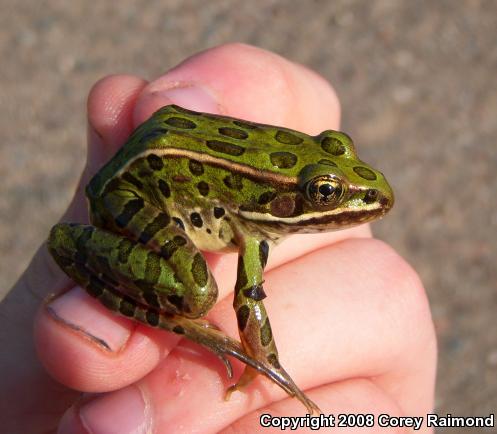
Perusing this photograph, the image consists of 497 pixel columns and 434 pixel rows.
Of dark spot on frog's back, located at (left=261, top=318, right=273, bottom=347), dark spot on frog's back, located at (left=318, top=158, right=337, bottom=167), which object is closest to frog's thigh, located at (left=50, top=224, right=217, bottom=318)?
dark spot on frog's back, located at (left=261, top=318, right=273, bottom=347)

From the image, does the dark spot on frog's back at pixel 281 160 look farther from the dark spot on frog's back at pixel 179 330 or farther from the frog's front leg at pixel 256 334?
the dark spot on frog's back at pixel 179 330

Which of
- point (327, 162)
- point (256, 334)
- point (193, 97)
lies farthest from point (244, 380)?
point (193, 97)

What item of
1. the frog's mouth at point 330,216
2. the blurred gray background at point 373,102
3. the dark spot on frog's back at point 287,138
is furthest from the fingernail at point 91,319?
the blurred gray background at point 373,102

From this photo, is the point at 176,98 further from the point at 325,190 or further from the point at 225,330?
the point at 225,330

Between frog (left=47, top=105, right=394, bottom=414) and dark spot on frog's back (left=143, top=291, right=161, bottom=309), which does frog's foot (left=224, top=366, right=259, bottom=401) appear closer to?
frog (left=47, top=105, right=394, bottom=414)

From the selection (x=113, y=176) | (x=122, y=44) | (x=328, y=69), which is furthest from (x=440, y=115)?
(x=113, y=176)

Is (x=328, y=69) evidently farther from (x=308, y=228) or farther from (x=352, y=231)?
(x=308, y=228)
